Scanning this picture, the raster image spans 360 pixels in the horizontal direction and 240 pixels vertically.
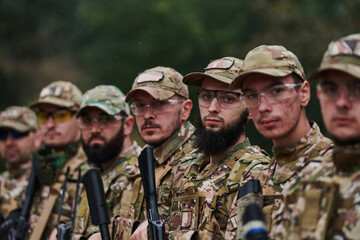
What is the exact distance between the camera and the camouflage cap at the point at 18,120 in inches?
466

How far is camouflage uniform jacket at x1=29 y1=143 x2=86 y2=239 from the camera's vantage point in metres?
9.85

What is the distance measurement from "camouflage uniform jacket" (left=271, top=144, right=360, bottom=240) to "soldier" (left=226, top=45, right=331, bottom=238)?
746 mm

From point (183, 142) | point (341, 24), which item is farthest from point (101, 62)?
point (183, 142)

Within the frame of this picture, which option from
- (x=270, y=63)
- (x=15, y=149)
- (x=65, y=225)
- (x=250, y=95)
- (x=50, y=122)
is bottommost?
(x=65, y=225)

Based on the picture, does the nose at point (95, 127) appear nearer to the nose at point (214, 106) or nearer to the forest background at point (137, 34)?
the nose at point (214, 106)

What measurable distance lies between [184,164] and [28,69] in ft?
90.2

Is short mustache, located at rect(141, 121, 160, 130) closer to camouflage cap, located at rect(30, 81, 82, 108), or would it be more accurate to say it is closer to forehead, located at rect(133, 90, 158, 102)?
forehead, located at rect(133, 90, 158, 102)

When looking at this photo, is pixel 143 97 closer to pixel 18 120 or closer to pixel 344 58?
pixel 344 58

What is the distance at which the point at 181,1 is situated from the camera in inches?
1107

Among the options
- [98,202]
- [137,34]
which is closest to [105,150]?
[98,202]

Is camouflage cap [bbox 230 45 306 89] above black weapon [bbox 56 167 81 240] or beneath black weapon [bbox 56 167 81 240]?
above

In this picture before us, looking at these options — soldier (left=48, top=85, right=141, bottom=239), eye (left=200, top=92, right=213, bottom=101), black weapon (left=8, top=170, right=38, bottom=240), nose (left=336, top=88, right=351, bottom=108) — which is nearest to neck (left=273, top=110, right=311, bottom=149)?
nose (left=336, top=88, right=351, bottom=108)

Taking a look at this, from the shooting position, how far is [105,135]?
907 cm

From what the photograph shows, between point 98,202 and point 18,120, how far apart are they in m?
5.07
